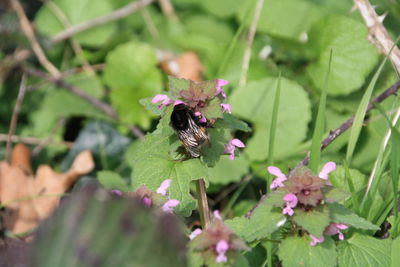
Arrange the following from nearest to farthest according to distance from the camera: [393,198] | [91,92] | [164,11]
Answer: [393,198] < [91,92] < [164,11]

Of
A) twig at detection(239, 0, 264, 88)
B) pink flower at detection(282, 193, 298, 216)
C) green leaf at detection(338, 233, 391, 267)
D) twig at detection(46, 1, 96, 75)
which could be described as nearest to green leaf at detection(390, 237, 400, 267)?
green leaf at detection(338, 233, 391, 267)

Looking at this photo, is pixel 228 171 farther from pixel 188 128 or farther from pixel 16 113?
pixel 16 113

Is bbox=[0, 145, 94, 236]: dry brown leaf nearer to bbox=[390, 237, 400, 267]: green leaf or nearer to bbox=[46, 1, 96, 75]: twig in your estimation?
bbox=[46, 1, 96, 75]: twig

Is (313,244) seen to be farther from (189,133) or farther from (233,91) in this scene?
(233,91)

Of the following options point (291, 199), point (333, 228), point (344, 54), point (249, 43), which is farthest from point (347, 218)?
point (249, 43)

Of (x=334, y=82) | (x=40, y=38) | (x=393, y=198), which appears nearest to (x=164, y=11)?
(x=40, y=38)

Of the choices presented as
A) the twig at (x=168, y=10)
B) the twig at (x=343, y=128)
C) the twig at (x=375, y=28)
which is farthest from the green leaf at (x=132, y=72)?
the twig at (x=343, y=128)
